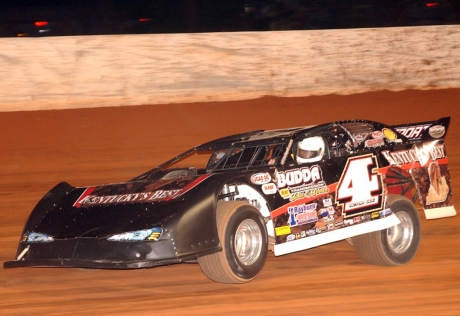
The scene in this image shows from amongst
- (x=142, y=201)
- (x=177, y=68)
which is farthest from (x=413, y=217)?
(x=177, y=68)

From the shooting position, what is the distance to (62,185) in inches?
289

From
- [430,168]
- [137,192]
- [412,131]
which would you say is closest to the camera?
[137,192]

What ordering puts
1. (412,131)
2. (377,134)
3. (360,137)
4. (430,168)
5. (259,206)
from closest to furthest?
(259,206), (360,137), (377,134), (430,168), (412,131)

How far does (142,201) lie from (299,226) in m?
1.38

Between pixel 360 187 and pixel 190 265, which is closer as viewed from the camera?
pixel 360 187

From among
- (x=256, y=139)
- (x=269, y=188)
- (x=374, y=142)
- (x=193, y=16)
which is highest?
(x=193, y=16)

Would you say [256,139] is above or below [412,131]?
above

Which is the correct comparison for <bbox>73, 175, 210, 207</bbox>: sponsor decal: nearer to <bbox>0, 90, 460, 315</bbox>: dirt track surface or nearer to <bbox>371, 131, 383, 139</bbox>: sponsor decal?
<bbox>0, 90, 460, 315</bbox>: dirt track surface

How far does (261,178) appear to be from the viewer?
21.7 feet

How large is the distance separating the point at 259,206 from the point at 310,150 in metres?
0.77

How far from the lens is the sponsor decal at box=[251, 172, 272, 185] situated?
21.6 ft

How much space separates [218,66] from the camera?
574 inches

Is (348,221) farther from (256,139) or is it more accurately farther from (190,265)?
(190,265)

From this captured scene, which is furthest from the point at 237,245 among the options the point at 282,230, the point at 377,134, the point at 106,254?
the point at 377,134
